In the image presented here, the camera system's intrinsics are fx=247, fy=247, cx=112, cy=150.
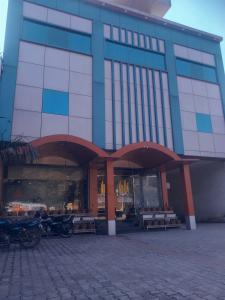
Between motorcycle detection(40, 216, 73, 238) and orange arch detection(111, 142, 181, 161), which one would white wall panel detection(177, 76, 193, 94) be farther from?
motorcycle detection(40, 216, 73, 238)

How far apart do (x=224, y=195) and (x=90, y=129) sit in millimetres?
12672

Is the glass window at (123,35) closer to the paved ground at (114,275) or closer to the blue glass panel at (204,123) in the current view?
the blue glass panel at (204,123)

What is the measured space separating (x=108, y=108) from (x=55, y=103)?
3.79m

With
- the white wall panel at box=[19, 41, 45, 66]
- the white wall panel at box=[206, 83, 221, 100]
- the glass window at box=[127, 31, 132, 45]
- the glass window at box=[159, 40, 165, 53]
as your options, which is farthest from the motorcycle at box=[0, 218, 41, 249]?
the white wall panel at box=[206, 83, 221, 100]

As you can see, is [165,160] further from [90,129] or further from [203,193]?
[203,193]

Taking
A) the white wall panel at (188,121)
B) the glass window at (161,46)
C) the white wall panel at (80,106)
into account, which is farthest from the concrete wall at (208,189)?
the white wall panel at (80,106)

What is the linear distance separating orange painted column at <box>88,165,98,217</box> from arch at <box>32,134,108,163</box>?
43.5 inches

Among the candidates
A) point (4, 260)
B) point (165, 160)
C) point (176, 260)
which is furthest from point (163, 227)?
point (4, 260)

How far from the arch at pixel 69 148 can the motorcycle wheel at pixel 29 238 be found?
532 centimetres

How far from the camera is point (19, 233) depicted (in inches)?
355

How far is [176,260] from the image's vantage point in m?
6.73

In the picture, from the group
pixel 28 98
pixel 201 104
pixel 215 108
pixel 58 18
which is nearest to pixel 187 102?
pixel 201 104

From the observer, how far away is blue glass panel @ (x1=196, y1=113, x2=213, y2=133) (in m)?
20.6

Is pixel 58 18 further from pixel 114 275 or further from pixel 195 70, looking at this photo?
pixel 114 275
